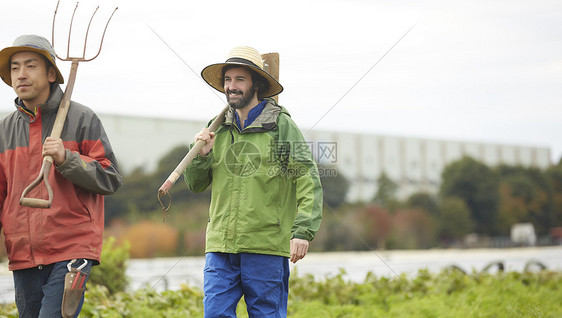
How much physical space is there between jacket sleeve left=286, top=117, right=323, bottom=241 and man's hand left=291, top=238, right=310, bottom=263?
0.03 meters

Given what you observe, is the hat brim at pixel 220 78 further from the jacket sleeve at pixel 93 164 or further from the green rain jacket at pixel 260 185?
the jacket sleeve at pixel 93 164

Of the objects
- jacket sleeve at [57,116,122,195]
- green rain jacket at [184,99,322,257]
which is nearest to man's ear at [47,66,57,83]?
jacket sleeve at [57,116,122,195]

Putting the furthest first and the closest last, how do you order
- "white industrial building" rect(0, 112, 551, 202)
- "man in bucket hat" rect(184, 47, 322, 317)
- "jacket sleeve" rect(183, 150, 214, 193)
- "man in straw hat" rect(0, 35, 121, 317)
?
"white industrial building" rect(0, 112, 551, 202), "jacket sleeve" rect(183, 150, 214, 193), "man in bucket hat" rect(184, 47, 322, 317), "man in straw hat" rect(0, 35, 121, 317)

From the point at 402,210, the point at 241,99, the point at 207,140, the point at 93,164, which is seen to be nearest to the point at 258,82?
the point at 241,99

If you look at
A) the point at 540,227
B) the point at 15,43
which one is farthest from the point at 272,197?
the point at 540,227

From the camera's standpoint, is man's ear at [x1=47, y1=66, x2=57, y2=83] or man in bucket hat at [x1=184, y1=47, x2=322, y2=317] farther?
man in bucket hat at [x1=184, y1=47, x2=322, y2=317]

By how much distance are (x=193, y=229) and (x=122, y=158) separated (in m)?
6.73

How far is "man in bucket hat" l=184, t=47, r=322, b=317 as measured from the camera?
4211mm

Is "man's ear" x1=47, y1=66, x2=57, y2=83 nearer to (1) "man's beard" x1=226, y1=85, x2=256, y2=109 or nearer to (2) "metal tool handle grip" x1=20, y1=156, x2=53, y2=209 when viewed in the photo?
(2) "metal tool handle grip" x1=20, y1=156, x2=53, y2=209

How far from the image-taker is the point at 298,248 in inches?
160

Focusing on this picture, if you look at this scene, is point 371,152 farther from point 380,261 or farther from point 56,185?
point 56,185

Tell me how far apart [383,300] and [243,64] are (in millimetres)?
3824

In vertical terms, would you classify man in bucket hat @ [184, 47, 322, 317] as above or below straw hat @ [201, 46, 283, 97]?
below

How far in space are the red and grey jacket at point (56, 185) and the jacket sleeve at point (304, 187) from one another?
1.05 meters
